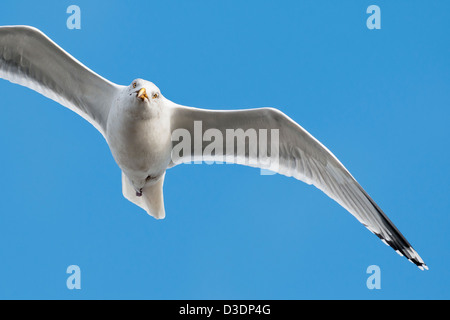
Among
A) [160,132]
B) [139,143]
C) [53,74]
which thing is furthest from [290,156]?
[53,74]

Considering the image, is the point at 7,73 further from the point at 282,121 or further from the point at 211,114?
the point at 282,121

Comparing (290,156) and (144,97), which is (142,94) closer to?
(144,97)

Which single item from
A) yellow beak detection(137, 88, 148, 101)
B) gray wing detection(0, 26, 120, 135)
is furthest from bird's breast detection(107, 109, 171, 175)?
gray wing detection(0, 26, 120, 135)

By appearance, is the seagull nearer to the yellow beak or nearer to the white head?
the white head

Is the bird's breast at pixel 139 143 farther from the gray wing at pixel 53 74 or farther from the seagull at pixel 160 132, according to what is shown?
the gray wing at pixel 53 74

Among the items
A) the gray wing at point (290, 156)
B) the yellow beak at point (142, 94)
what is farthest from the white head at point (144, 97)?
the gray wing at point (290, 156)

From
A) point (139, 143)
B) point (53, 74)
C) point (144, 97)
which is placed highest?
point (53, 74)

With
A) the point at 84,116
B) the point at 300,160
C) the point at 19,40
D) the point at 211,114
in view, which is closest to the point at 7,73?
the point at 19,40

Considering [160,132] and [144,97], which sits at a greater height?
[144,97]
